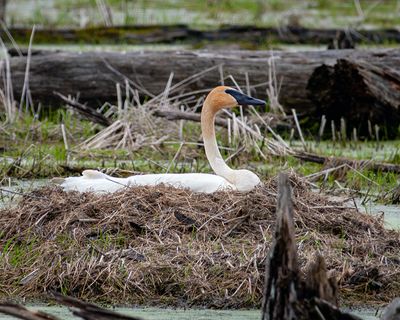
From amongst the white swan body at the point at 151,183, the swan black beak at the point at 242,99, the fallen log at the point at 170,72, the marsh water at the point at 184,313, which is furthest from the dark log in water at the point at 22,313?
the fallen log at the point at 170,72

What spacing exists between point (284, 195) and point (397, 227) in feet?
8.95

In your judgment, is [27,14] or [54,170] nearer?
[54,170]

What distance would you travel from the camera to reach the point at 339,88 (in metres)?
10.4

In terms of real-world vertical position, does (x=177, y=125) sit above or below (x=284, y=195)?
below

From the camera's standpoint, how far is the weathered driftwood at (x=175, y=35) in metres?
14.8

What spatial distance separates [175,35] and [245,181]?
8057 millimetres

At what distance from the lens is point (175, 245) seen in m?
6.12

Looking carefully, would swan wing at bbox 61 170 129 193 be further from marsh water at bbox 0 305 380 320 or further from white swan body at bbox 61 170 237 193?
marsh water at bbox 0 305 380 320

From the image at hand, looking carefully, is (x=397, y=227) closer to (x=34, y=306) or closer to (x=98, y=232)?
(x=98, y=232)

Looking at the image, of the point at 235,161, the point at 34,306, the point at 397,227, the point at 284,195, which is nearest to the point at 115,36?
the point at 235,161

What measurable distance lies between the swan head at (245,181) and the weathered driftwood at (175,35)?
778 centimetres

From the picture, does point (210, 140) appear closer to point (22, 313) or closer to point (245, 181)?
point (245, 181)

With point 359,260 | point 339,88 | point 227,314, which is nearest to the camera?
point 227,314

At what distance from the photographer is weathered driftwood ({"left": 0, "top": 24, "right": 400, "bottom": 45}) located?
14781mm
